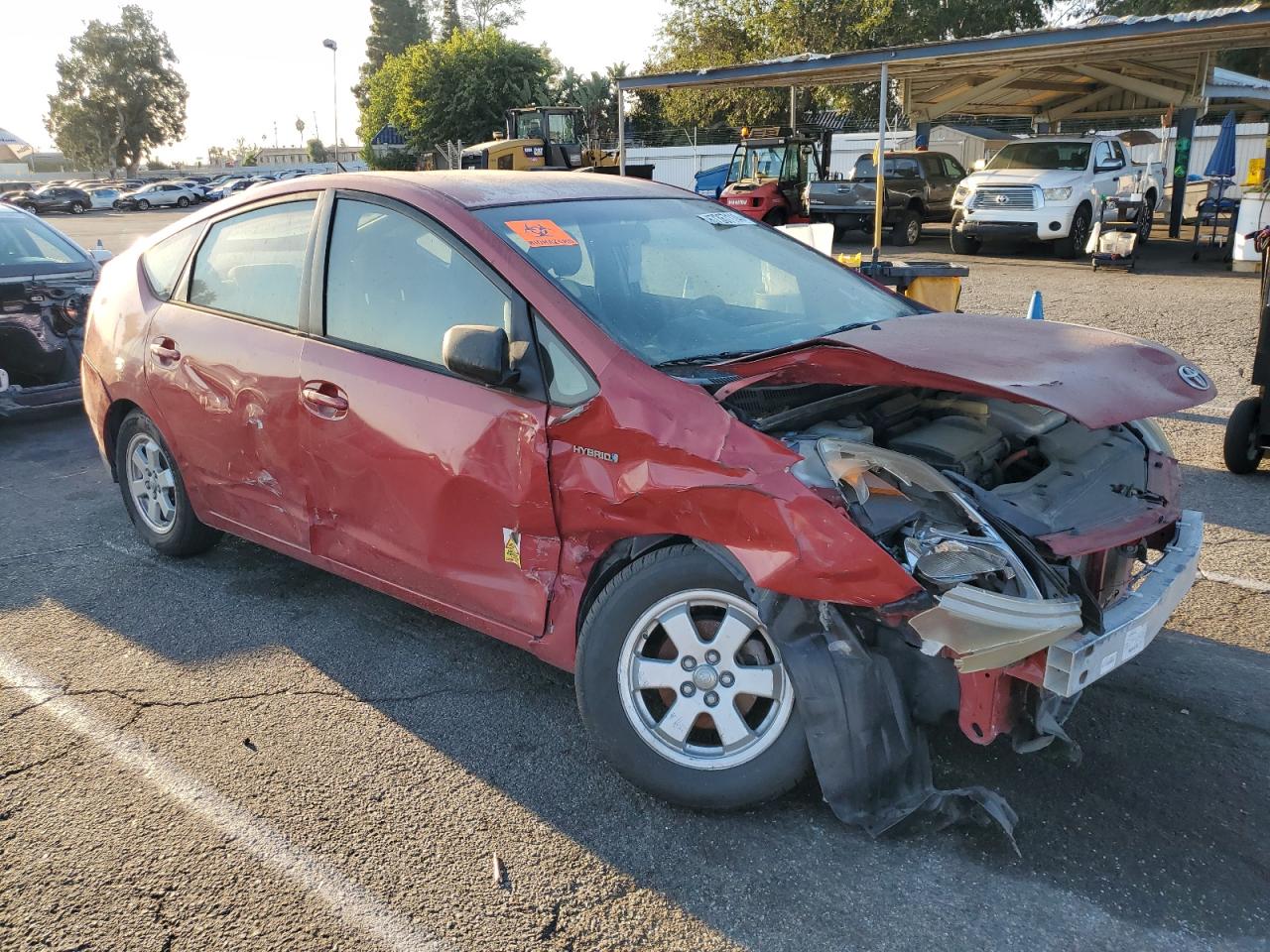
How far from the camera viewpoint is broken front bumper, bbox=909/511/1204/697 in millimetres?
2324

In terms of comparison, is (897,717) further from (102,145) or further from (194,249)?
(102,145)

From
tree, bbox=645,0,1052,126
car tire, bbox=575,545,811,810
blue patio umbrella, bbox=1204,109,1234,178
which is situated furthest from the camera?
tree, bbox=645,0,1052,126

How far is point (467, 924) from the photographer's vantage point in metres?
2.43

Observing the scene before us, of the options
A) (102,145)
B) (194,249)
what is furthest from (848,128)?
(102,145)

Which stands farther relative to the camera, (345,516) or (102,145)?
(102,145)

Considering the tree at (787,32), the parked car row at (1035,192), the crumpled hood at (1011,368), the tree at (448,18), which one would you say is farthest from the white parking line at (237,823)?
the tree at (448,18)

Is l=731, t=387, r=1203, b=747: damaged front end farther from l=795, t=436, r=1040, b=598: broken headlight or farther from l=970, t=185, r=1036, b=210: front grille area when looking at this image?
l=970, t=185, r=1036, b=210: front grille area

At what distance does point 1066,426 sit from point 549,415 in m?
1.69

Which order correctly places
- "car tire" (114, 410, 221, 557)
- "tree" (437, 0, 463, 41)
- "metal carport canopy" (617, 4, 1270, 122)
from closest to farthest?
"car tire" (114, 410, 221, 557), "metal carport canopy" (617, 4, 1270, 122), "tree" (437, 0, 463, 41)

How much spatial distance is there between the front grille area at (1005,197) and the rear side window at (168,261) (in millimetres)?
15551

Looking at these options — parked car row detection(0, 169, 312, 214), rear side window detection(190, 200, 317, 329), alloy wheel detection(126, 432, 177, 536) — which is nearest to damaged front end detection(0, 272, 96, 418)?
alloy wheel detection(126, 432, 177, 536)

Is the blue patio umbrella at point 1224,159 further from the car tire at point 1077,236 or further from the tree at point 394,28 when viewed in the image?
the tree at point 394,28

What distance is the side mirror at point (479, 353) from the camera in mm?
2922

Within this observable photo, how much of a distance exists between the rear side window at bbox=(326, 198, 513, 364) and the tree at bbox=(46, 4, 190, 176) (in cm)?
8753
